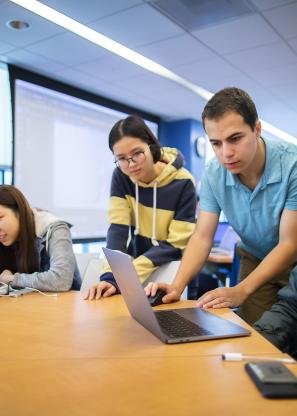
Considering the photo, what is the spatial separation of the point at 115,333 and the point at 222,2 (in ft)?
8.02

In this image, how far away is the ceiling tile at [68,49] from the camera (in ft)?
10.9

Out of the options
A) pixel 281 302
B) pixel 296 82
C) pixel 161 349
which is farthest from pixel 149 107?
pixel 161 349

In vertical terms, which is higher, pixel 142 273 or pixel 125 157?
pixel 125 157

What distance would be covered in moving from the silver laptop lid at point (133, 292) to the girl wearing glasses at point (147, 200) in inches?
19.5

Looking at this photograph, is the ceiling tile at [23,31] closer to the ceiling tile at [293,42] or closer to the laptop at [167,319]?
the ceiling tile at [293,42]

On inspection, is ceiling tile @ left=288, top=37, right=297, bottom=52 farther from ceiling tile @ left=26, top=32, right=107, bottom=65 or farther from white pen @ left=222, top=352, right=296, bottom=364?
white pen @ left=222, top=352, right=296, bottom=364

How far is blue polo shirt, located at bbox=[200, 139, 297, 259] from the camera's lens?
143cm

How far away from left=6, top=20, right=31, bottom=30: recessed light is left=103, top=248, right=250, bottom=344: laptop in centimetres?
250

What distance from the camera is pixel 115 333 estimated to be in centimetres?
106

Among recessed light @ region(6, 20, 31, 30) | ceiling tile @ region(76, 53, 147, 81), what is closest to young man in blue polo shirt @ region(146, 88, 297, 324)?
recessed light @ region(6, 20, 31, 30)

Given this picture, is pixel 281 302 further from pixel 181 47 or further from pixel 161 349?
pixel 181 47

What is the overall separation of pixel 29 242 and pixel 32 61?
258cm

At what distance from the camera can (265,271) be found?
135cm

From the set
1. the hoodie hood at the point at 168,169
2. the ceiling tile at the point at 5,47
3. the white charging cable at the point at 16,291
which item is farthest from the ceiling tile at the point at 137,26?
the white charging cable at the point at 16,291
